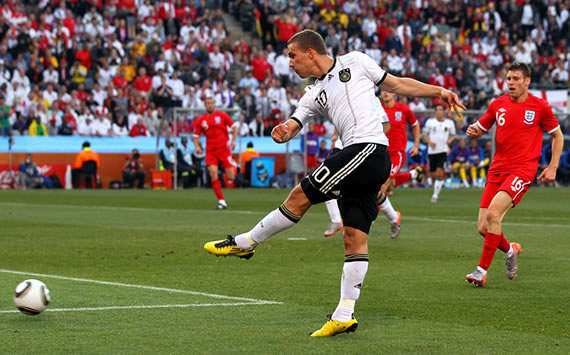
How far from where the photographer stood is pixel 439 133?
27562mm

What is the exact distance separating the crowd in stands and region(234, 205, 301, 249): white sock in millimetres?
25370

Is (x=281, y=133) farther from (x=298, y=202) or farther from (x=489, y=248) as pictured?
(x=489, y=248)

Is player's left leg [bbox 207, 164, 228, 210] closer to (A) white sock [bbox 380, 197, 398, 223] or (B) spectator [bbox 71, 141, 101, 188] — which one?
(A) white sock [bbox 380, 197, 398, 223]

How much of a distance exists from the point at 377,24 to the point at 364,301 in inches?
1359

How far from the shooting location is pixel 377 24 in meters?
42.3

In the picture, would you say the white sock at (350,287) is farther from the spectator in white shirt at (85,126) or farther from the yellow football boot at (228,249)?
the spectator in white shirt at (85,126)

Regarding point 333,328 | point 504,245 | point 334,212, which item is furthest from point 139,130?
point 333,328

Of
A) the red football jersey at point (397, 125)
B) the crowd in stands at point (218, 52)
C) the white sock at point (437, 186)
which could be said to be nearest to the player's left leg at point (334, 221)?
the red football jersey at point (397, 125)

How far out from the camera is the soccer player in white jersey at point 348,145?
7.17 metres

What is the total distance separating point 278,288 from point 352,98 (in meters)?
2.92

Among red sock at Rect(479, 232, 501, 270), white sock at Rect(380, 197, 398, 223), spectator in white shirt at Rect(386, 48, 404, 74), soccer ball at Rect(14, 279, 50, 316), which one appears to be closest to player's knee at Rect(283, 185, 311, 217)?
soccer ball at Rect(14, 279, 50, 316)

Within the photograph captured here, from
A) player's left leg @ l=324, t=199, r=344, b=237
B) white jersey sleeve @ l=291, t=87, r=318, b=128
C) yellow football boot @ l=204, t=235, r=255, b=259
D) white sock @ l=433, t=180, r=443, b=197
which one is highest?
white jersey sleeve @ l=291, t=87, r=318, b=128

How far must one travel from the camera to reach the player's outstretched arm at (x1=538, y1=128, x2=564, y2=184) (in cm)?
1008

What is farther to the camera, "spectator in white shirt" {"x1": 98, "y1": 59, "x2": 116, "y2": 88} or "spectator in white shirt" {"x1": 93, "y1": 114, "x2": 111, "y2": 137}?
"spectator in white shirt" {"x1": 98, "y1": 59, "x2": 116, "y2": 88}
